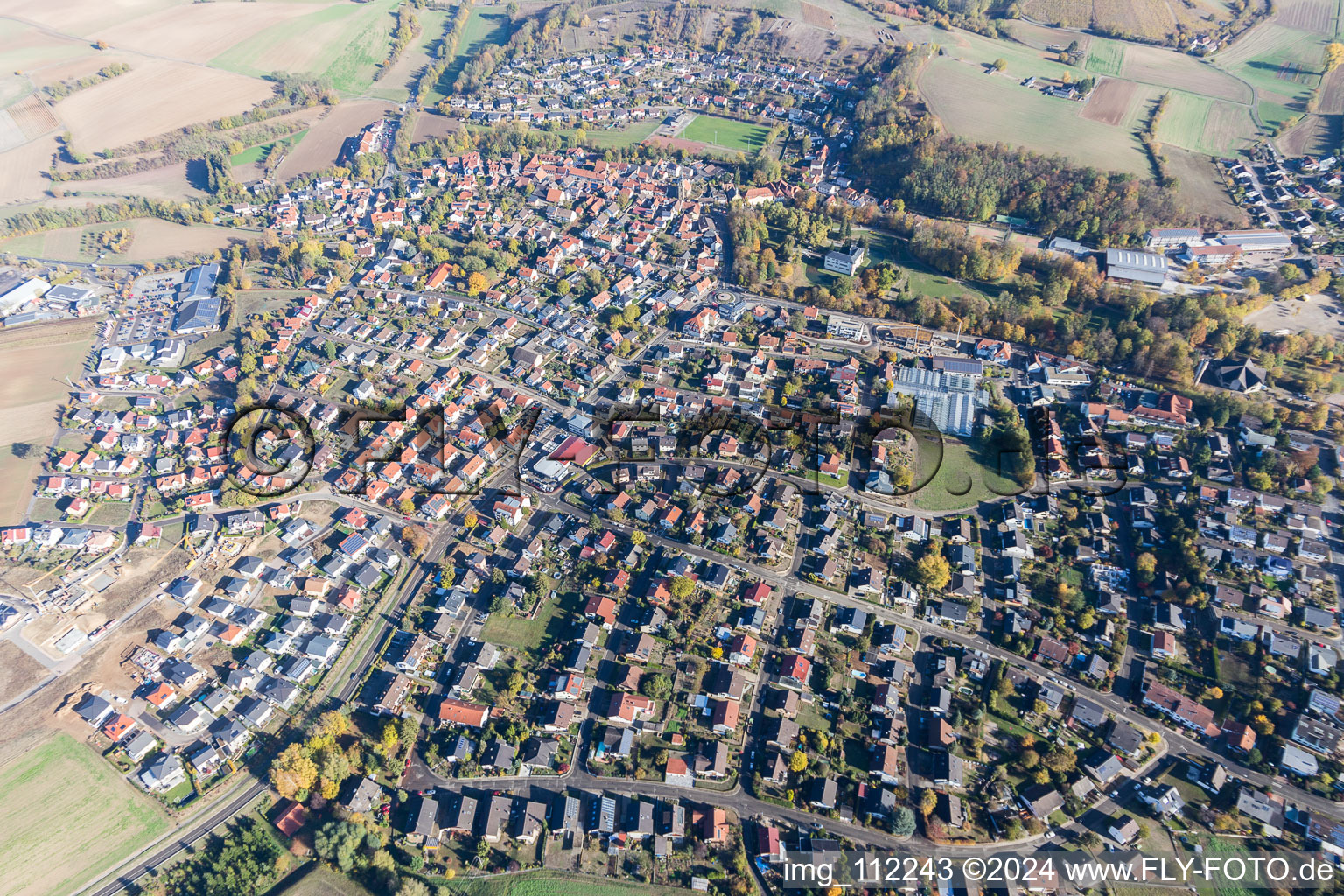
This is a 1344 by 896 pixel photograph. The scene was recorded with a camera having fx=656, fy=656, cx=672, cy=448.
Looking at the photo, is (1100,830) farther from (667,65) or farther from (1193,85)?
(667,65)

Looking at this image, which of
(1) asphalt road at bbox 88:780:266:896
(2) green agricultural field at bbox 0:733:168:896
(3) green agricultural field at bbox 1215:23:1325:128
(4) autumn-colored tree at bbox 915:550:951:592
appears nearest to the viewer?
(1) asphalt road at bbox 88:780:266:896

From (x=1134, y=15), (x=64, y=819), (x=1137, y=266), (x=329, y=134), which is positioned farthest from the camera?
(x=1134, y=15)

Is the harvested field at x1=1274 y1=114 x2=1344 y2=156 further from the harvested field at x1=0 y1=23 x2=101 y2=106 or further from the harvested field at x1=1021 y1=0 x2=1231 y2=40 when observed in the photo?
the harvested field at x1=0 y1=23 x2=101 y2=106

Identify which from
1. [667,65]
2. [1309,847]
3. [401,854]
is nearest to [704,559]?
[401,854]

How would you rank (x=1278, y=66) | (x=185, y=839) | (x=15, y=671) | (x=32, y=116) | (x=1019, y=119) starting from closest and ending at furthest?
(x=185, y=839) → (x=15, y=671) → (x=1019, y=119) → (x=32, y=116) → (x=1278, y=66)

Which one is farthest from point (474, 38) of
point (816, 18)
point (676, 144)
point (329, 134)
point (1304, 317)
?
point (1304, 317)

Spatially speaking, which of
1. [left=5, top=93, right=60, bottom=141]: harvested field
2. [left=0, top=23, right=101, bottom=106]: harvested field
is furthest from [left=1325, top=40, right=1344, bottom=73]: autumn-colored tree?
[left=0, top=23, right=101, bottom=106]: harvested field

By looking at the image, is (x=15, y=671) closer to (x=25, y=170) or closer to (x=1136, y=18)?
(x=25, y=170)
